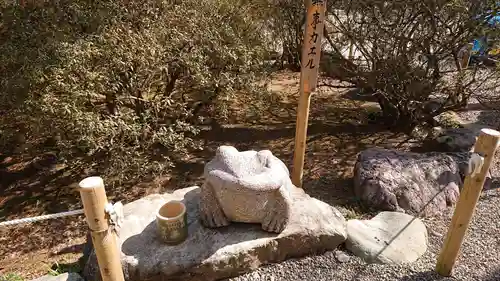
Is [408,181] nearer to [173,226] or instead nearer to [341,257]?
[341,257]

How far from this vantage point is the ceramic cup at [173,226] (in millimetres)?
2961

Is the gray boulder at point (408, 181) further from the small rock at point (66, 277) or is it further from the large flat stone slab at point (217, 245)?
the small rock at point (66, 277)

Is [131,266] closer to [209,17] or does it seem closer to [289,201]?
[289,201]

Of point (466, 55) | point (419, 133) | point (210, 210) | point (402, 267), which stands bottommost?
point (402, 267)

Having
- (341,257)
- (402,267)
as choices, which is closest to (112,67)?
(341,257)

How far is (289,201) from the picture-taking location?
10.0 feet

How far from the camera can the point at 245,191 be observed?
9.29 feet

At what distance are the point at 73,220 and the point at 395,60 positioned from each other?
15.8 ft

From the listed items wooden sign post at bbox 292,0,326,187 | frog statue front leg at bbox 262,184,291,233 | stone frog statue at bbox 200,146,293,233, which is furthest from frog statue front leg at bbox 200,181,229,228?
wooden sign post at bbox 292,0,326,187

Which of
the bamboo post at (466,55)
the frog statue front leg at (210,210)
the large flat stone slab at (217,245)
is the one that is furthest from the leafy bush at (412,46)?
the frog statue front leg at (210,210)

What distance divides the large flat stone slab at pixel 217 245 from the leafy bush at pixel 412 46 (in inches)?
115

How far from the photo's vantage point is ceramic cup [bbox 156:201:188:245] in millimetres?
2961

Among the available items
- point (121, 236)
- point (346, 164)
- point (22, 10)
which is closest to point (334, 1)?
point (346, 164)

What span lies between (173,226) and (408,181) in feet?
8.68
